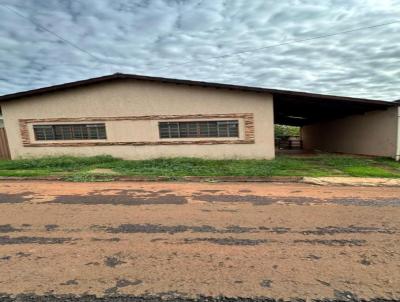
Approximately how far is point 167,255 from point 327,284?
1.94 metres

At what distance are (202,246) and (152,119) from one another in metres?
11.3

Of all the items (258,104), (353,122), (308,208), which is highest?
(258,104)

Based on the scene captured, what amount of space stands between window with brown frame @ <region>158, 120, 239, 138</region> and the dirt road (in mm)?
7727

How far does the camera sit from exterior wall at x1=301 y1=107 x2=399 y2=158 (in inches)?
562

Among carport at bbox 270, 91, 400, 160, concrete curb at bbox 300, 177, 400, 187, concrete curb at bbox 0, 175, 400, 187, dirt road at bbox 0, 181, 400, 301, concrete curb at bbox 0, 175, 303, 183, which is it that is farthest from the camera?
carport at bbox 270, 91, 400, 160

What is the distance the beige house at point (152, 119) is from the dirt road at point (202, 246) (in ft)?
25.3

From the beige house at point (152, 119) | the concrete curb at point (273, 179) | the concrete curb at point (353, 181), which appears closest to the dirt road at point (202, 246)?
the concrete curb at point (353, 181)

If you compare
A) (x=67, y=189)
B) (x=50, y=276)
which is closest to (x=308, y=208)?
(x=50, y=276)

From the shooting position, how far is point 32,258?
354 centimetres

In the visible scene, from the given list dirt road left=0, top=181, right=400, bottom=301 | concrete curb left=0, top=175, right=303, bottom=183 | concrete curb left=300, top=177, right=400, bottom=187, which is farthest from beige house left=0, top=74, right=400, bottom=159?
dirt road left=0, top=181, right=400, bottom=301

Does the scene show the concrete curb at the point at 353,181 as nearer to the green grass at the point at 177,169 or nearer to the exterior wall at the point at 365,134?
the green grass at the point at 177,169

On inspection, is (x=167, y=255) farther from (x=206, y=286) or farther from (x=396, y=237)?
(x=396, y=237)

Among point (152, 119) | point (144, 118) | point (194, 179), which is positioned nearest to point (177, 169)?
point (194, 179)

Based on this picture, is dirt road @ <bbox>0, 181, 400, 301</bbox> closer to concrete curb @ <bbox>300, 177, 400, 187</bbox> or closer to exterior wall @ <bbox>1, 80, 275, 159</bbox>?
concrete curb @ <bbox>300, 177, 400, 187</bbox>
